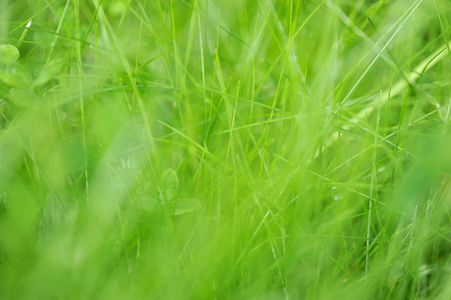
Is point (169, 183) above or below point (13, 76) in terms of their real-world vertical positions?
below

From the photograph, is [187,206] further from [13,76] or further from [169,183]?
[13,76]

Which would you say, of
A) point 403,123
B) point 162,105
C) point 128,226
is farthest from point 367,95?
point 128,226

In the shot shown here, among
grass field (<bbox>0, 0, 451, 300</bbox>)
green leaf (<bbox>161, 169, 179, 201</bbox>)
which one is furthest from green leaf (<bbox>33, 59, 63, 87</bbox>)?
green leaf (<bbox>161, 169, 179, 201</bbox>)

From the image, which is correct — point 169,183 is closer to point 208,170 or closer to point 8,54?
point 208,170

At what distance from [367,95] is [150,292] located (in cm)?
57

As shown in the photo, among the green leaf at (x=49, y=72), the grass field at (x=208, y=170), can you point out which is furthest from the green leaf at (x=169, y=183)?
the green leaf at (x=49, y=72)

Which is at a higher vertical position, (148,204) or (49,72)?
(49,72)

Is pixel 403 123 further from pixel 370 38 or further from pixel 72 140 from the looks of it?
pixel 72 140

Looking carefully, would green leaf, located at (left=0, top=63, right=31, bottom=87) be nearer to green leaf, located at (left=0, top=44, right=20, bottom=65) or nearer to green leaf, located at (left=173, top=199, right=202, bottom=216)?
green leaf, located at (left=0, top=44, right=20, bottom=65)

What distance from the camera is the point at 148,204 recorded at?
0.79 m

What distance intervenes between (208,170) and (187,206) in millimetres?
76

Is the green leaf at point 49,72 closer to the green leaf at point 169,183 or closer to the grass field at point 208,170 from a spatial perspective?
the grass field at point 208,170

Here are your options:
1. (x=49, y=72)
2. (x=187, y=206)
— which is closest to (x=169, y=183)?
(x=187, y=206)

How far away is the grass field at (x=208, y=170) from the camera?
0.73 metres
